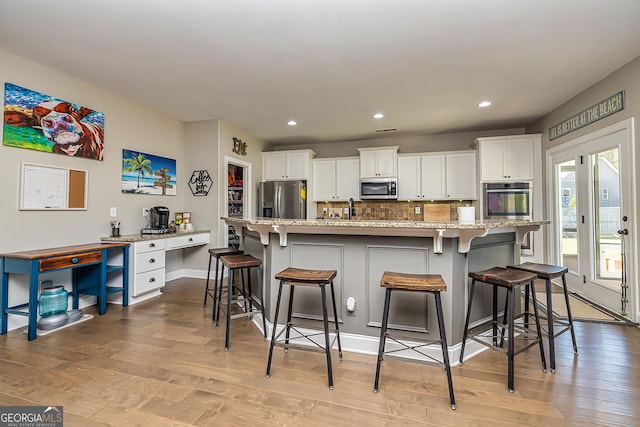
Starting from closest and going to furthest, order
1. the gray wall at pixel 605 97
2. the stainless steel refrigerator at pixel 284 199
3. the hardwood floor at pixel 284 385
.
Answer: the hardwood floor at pixel 284 385 < the gray wall at pixel 605 97 < the stainless steel refrigerator at pixel 284 199

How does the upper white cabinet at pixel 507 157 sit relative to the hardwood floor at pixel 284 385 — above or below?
above

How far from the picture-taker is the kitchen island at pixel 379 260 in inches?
84.9

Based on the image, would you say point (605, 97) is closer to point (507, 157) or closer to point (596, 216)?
point (596, 216)

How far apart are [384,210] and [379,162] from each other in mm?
995

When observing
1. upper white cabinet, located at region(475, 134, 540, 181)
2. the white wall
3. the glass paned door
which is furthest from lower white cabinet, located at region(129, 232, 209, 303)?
the glass paned door

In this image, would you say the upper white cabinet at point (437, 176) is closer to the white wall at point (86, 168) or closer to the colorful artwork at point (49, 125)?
the white wall at point (86, 168)

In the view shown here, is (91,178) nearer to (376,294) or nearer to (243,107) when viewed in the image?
(243,107)

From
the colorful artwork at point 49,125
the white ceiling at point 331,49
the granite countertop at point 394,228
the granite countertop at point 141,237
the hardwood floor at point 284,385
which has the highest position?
the white ceiling at point 331,49

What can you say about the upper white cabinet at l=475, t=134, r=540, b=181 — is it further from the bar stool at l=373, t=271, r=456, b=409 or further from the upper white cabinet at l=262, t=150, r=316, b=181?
the bar stool at l=373, t=271, r=456, b=409

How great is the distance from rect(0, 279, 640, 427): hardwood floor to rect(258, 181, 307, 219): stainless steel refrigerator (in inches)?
129

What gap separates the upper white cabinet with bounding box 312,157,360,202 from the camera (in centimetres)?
579

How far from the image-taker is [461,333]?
227 centimetres

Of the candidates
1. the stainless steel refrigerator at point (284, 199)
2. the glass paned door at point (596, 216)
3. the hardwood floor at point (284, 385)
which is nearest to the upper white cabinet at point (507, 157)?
the glass paned door at point (596, 216)

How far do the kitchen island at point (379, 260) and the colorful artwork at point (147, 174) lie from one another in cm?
245
